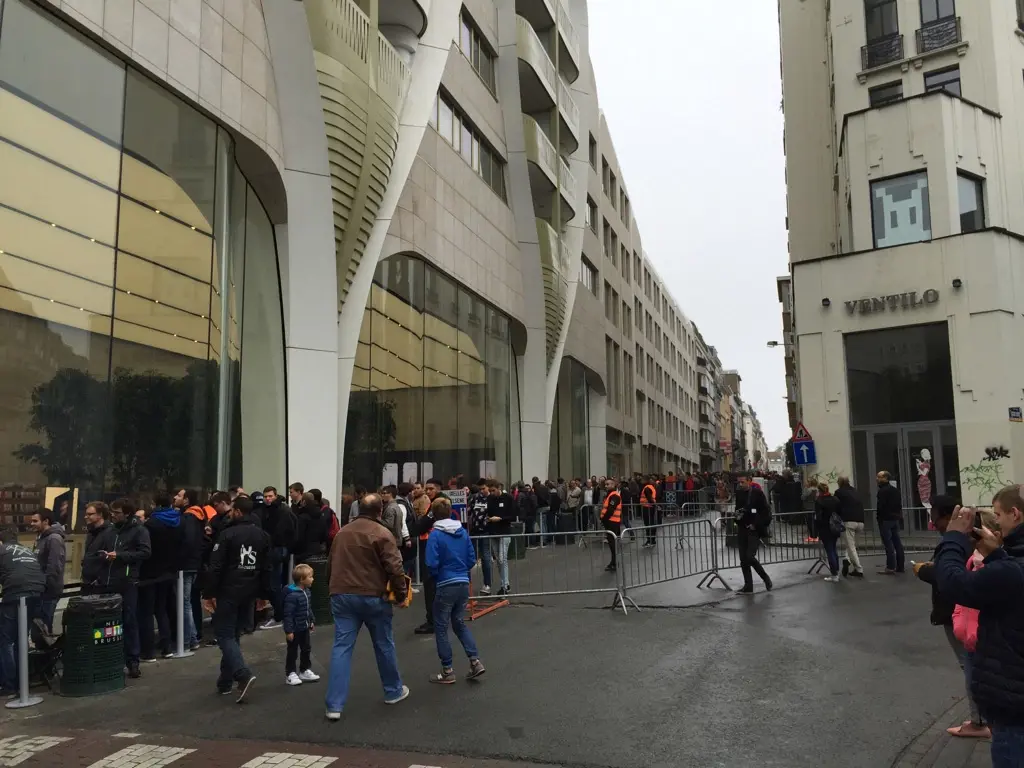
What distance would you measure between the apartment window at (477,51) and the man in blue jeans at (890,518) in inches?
700

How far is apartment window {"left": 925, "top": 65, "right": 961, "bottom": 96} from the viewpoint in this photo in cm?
2427

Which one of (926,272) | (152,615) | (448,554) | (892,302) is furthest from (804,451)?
(152,615)

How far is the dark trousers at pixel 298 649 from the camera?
782 cm

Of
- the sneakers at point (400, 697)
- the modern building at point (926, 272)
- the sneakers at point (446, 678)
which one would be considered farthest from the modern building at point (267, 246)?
the modern building at point (926, 272)

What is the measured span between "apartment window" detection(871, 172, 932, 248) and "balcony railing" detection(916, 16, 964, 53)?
187 inches

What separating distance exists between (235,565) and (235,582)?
16 centimetres

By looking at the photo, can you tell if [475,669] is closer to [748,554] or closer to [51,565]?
[51,565]

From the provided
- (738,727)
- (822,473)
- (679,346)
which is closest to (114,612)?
(738,727)

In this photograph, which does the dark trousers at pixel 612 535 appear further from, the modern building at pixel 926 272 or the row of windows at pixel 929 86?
the row of windows at pixel 929 86

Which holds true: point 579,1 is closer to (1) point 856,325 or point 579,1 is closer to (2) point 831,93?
(2) point 831,93

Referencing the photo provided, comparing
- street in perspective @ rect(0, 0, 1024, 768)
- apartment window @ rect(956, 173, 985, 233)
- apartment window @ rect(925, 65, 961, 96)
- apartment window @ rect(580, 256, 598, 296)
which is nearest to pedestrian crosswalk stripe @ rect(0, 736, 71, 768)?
street in perspective @ rect(0, 0, 1024, 768)

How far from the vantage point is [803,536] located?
17.5 meters

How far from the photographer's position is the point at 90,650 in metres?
7.75

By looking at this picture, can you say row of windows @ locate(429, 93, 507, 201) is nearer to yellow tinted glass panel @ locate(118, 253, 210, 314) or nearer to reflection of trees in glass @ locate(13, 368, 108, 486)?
yellow tinted glass panel @ locate(118, 253, 210, 314)
